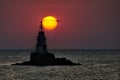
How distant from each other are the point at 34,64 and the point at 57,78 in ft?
98.3

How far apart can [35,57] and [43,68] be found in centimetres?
432

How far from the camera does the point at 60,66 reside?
384 ft

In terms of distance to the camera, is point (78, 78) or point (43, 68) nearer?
point (78, 78)

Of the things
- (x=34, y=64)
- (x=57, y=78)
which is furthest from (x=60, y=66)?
(x=57, y=78)

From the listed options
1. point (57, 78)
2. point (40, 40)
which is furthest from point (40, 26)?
point (57, 78)

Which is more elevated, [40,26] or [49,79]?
[40,26]

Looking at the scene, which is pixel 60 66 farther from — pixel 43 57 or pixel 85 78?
pixel 85 78

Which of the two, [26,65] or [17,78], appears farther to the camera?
[26,65]

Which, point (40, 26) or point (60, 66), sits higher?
point (40, 26)

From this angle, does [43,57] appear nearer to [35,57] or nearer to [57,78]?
[35,57]

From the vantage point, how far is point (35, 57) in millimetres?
111188

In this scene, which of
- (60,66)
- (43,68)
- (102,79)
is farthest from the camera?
(60,66)

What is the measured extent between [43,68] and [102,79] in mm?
27635

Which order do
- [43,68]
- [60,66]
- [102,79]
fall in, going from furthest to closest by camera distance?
[60,66]
[43,68]
[102,79]
